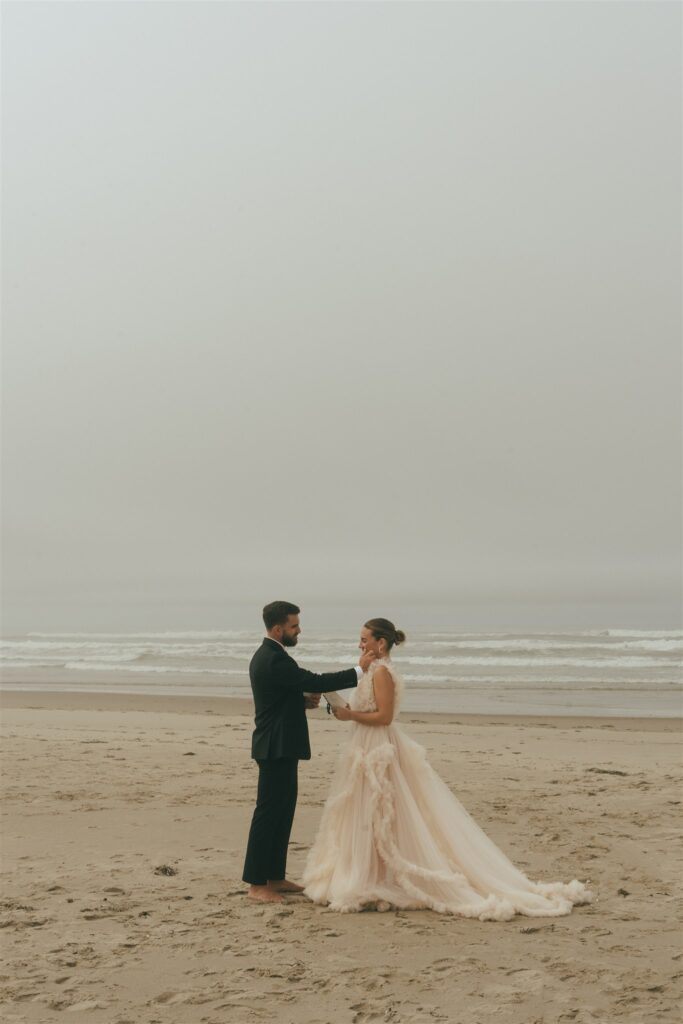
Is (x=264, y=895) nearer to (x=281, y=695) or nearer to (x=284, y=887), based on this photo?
(x=284, y=887)

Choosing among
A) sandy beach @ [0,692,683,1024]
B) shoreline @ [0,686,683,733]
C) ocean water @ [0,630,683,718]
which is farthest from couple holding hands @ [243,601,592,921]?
ocean water @ [0,630,683,718]

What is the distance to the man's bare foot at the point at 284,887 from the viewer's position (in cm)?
672

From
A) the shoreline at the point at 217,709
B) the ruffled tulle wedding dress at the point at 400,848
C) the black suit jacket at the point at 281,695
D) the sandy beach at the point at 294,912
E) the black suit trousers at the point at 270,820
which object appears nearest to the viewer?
the sandy beach at the point at 294,912

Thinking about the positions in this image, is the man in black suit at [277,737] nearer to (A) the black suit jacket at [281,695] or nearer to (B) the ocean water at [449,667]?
(A) the black suit jacket at [281,695]

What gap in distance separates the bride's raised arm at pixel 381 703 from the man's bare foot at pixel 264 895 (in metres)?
1.26

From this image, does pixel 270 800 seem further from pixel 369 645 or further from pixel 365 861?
pixel 369 645

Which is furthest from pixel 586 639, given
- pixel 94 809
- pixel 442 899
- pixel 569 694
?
pixel 442 899

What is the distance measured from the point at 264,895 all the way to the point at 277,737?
3.50ft

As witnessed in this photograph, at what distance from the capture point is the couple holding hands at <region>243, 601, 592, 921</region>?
6.45m

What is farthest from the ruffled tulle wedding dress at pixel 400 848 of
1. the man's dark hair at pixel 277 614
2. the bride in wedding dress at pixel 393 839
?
the man's dark hair at pixel 277 614

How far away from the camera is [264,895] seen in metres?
6.61

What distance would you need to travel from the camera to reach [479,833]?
670 cm

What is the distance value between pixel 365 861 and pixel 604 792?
5.13 metres

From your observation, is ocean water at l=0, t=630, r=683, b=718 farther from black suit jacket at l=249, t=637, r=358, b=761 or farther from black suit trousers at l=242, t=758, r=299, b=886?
black suit jacket at l=249, t=637, r=358, b=761
